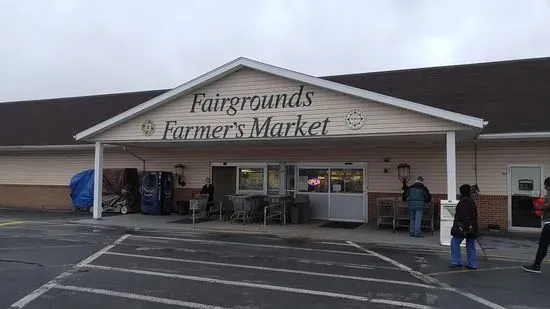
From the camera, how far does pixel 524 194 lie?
16.5 meters

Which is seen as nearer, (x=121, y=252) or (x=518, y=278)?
(x=518, y=278)

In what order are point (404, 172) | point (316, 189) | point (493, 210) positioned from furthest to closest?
point (316, 189), point (404, 172), point (493, 210)

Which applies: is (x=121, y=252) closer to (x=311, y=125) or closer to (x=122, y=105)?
(x=311, y=125)

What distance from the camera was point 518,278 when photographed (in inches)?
368

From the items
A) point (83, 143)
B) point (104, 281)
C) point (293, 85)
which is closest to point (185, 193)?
point (83, 143)

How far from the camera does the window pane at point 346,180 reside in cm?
1880

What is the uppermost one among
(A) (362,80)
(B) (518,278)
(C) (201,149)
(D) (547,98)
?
(A) (362,80)

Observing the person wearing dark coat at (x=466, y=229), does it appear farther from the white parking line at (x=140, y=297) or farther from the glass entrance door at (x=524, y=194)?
the glass entrance door at (x=524, y=194)

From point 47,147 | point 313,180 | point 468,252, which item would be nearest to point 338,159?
point 313,180

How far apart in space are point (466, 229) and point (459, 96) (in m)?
8.89

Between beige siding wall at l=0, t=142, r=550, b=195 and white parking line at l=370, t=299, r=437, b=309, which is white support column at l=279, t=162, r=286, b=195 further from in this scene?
white parking line at l=370, t=299, r=437, b=309

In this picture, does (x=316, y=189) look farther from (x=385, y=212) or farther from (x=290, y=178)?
(x=385, y=212)

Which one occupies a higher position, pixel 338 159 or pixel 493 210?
pixel 338 159

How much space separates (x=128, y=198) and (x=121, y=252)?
10.5 metres
